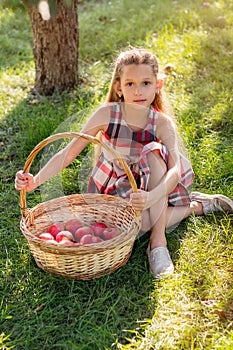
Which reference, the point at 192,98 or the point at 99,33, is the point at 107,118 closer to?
the point at 192,98

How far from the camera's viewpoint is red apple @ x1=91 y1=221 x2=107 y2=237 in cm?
265

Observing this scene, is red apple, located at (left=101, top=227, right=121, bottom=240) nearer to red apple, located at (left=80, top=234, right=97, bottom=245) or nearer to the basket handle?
red apple, located at (left=80, top=234, right=97, bottom=245)

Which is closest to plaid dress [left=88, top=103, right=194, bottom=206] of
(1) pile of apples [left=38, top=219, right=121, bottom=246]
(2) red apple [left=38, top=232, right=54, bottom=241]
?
(1) pile of apples [left=38, top=219, right=121, bottom=246]

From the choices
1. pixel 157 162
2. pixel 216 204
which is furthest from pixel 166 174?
pixel 216 204

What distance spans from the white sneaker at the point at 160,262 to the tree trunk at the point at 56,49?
85.1 inches

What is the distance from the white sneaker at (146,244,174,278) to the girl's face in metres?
0.76

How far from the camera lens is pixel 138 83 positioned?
2.70 m

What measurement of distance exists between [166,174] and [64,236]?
23.7 inches

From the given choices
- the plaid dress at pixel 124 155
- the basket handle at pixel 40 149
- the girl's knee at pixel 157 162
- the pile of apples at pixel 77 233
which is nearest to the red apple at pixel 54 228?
the pile of apples at pixel 77 233

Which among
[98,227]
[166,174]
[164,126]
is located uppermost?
[164,126]

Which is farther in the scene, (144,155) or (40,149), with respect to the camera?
(144,155)

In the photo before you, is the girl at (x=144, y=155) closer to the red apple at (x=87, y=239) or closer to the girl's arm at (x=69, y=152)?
the girl's arm at (x=69, y=152)

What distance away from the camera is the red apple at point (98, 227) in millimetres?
2651

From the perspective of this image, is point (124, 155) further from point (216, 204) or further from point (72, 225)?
point (216, 204)
